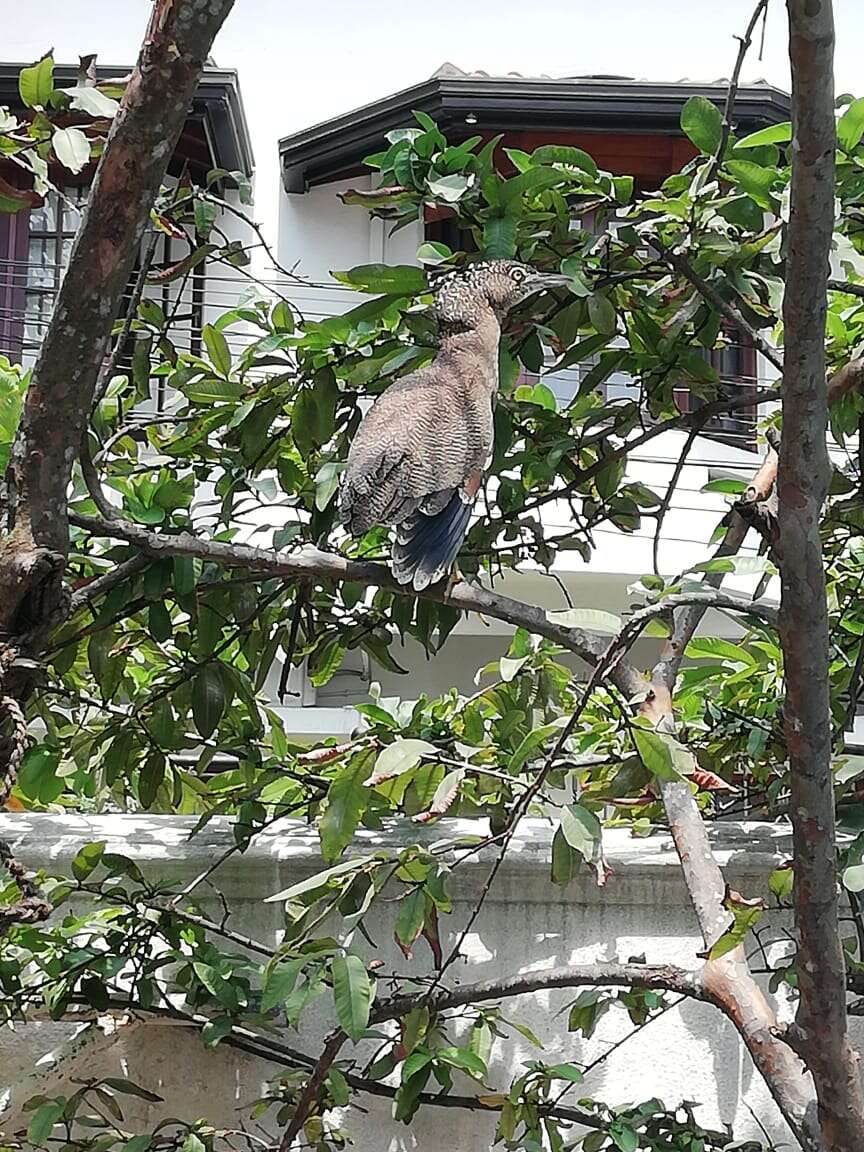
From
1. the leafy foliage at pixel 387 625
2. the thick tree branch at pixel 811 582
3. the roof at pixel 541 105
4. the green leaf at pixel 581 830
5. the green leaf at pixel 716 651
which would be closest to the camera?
the thick tree branch at pixel 811 582

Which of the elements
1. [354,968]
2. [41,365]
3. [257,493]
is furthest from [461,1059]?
[41,365]

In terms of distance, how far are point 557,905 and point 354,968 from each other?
75 centimetres

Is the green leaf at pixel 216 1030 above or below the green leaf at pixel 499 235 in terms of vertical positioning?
below

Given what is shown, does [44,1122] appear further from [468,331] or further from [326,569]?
[468,331]

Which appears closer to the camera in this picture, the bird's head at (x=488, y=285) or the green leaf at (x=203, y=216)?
the bird's head at (x=488, y=285)

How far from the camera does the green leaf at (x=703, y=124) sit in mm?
1698

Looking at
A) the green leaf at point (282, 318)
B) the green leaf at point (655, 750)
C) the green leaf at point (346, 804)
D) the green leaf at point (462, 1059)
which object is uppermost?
the green leaf at point (282, 318)

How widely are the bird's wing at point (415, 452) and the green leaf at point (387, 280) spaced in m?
0.16

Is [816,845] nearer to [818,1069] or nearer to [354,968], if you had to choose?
[818,1069]

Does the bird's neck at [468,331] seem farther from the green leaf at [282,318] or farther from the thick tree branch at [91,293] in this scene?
the thick tree branch at [91,293]

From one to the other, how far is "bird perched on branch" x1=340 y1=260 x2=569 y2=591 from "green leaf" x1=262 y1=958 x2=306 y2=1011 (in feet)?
1.59

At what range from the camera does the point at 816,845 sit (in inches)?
51.4

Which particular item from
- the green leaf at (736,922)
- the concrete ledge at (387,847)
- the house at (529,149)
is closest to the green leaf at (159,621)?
the concrete ledge at (387,847)

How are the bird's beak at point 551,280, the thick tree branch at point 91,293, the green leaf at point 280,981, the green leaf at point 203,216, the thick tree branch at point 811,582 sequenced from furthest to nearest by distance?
the green leaf at point 203,216
the bird's beak at point 551,280
the green leaf at point 280,981
the thick tree branch at point 91,293
the thick tree branch at point 811,582
